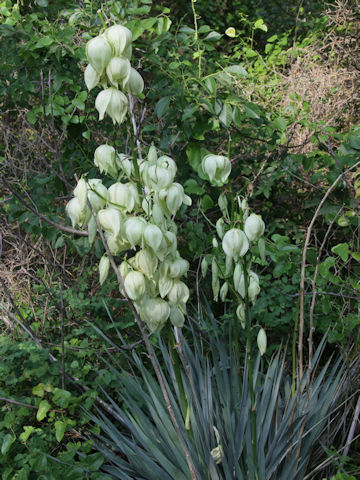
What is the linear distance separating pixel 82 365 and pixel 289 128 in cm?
215

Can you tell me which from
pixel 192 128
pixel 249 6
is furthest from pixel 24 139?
pixel 249 6

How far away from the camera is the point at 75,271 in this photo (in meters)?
3.42

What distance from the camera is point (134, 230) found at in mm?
1166

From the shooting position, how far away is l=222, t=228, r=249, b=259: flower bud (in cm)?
134

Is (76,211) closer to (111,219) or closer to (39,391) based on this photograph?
(111,219)

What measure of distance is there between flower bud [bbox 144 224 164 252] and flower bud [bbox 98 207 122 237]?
2.9 inches

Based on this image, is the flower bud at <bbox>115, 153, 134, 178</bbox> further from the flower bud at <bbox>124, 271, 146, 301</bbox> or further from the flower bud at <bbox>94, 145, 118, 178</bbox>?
the flower bud at <bbox>124, 271, 146, 301</bbox>

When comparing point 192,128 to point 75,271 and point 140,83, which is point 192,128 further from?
point 75,271

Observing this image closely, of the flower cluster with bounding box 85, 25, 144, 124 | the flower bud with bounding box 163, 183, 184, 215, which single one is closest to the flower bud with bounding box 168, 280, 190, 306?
the flower bud with bounding box 163, 183, 184, 215

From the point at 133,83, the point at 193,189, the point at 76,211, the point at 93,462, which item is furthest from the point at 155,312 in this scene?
the point at 193,189

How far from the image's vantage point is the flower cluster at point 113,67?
112cm

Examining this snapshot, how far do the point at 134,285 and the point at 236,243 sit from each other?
0.33 metres

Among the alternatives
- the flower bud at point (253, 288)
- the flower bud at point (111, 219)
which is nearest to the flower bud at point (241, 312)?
the flower bud at point (253, 288)

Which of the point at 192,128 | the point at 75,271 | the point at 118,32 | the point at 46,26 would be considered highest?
the point at 118,32
